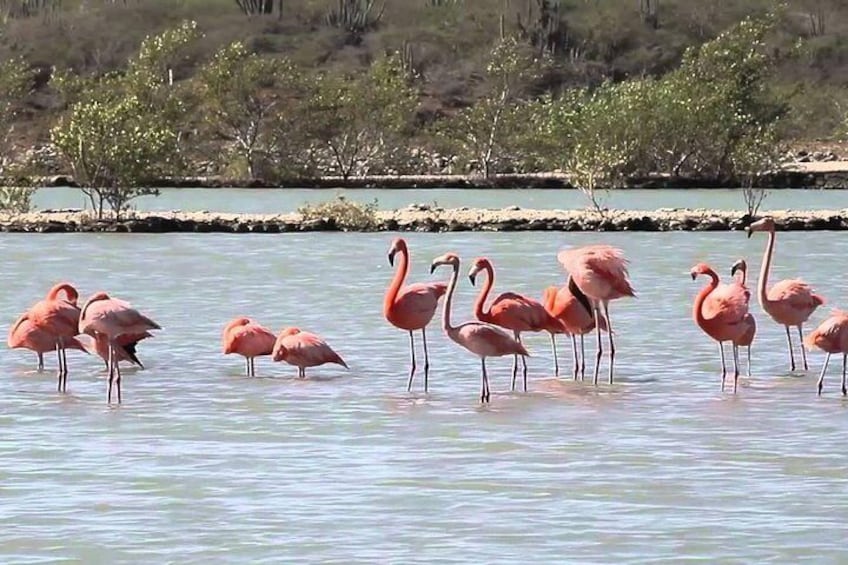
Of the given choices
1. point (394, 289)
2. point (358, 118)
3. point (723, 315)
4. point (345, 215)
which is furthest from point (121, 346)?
point (358, 118)

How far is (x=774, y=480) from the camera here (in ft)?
30.2

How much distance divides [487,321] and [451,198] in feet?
106

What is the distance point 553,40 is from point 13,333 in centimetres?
6638

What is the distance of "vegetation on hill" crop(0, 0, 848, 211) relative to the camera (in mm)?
46406

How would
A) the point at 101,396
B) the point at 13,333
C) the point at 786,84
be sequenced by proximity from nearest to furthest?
1. the point at 101,396
2. the point at 13,333
3. the point at 786,84

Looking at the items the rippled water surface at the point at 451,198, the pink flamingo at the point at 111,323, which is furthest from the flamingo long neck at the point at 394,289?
the rippled water surface at the point at 451,198

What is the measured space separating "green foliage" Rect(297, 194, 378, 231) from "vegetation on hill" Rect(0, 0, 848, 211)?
131 inches

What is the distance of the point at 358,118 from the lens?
2157 inches

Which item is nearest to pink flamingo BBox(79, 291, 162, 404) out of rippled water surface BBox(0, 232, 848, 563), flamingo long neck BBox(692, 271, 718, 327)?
rippled water surface BBox(0, 232, 848, 563)

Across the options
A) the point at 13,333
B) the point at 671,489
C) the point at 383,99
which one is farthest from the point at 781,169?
the point at 671,489

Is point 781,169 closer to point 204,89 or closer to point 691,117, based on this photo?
point 691,117

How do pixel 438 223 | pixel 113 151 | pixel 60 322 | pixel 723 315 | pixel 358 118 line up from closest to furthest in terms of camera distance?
1. pixel 723 315
2. pixel 60 322
3. pixel 438 223
4. pixel 113 151
5. pixel 358 118

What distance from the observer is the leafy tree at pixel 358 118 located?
177ft

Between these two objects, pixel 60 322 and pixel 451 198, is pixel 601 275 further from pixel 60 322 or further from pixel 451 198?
pixel 451 198
